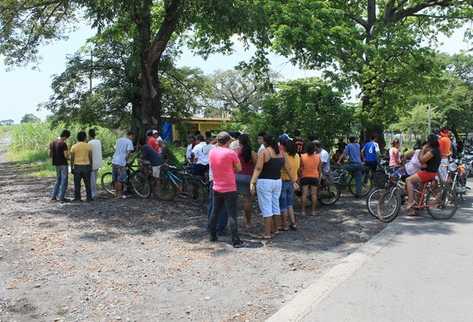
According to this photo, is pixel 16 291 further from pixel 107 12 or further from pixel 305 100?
pixel 305 100

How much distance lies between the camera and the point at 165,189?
13.0 meters

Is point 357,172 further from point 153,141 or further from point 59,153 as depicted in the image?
point 59,153

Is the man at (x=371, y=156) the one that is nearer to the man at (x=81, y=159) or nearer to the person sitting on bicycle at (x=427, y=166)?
the person sitting on bicycle at (x=427, y=166)

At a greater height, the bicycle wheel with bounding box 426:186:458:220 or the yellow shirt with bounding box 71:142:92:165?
the yellow shirt with bounding box 71:142:92:165

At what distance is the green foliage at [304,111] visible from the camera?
1591cm

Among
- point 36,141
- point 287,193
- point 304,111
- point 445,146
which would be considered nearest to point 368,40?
point 304,111

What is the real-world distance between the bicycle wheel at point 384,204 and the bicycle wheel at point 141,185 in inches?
212

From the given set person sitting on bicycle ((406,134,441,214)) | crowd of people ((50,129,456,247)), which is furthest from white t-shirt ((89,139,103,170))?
person sitting on bicycle ((406,134,441,214))

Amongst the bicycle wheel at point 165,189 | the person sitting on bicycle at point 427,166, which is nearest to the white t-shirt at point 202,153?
the bicycle wheel at point 165,189

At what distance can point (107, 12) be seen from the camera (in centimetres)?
1250

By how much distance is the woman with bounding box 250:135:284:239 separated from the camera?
8.97m

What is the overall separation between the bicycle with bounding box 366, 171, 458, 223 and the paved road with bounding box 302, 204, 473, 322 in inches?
67.3

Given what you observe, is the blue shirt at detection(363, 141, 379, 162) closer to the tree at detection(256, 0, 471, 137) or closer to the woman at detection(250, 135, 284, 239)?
the tree at detection(256, 0, 471, 137)

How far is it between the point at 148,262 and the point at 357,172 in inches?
336
